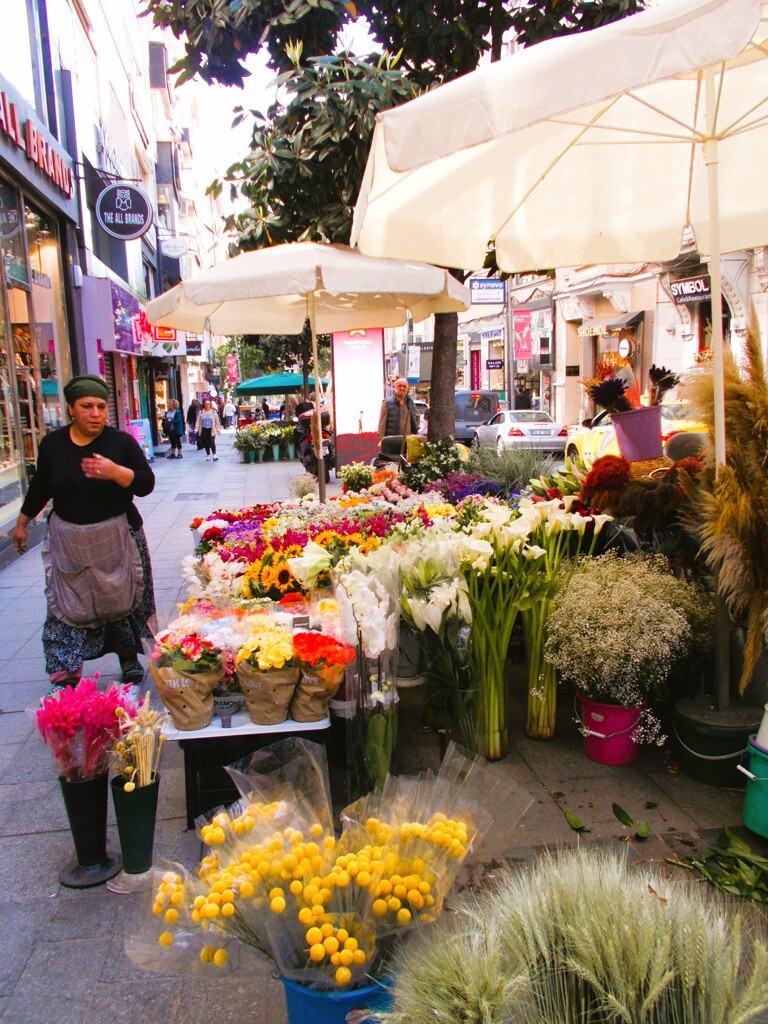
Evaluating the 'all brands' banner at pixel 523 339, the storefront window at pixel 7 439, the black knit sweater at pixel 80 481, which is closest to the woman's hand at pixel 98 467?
the black knit sweater at pixel 80 481

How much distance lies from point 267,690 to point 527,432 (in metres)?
16.1

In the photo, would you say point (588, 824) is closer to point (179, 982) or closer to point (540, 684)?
point (540, 684)

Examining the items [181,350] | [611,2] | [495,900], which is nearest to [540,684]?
[495,900]

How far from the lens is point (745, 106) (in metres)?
4.01

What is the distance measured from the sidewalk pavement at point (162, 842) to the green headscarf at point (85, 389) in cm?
132

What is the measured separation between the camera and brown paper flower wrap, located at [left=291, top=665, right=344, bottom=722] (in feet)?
9.71

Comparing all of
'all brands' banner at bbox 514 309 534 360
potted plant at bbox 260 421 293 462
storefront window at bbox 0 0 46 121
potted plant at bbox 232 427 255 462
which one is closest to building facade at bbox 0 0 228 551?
storefront window at bbox 0 0 46 121

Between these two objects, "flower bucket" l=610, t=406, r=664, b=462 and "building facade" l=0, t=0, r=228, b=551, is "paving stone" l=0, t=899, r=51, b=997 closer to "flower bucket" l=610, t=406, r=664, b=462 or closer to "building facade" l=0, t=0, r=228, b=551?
"flower bucket" l=610, t=406, r=664, b=462

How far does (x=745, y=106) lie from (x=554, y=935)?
4.15 meters

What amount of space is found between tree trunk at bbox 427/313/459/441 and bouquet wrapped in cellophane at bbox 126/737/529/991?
257 inches

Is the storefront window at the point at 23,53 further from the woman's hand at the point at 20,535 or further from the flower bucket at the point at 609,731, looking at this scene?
the flower bucket at the point at 609,731

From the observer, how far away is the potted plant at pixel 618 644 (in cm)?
324

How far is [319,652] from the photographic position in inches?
116

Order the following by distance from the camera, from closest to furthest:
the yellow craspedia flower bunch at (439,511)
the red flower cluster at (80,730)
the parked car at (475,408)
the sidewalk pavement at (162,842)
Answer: the sidewalk pavement at (162,842) < the red flower cluster at (80,730) < the yellow craspedia flower bunch at (439,511) < the parked car at (475,408)
